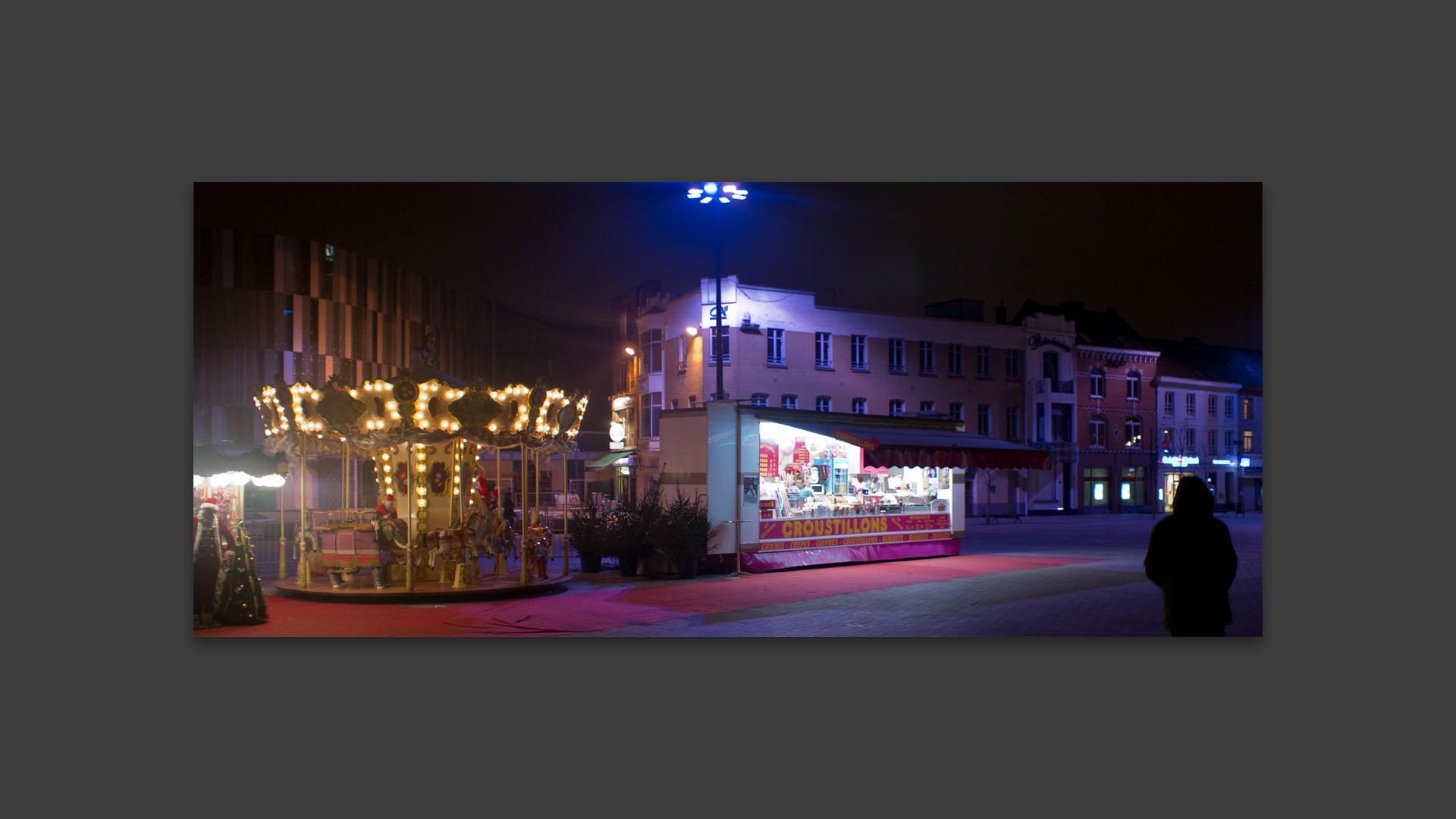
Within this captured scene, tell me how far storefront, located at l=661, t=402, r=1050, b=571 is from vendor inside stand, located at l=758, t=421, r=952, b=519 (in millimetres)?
21

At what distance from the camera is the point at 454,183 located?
9562 mm

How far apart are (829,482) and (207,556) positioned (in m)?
10.4

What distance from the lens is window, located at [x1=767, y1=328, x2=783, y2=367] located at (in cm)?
2853

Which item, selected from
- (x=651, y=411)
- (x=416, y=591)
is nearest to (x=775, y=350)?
(x=651, y=411)

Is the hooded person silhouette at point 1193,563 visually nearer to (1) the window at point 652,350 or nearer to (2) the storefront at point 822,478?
(2) the storefront at point 822,478

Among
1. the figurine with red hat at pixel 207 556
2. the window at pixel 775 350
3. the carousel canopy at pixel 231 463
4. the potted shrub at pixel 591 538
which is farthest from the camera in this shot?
the window at pixel 775 350

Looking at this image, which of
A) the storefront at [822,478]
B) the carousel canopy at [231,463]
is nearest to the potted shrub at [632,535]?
the storefront at [822,478]

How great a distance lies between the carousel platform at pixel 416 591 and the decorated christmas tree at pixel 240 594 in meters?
1.50

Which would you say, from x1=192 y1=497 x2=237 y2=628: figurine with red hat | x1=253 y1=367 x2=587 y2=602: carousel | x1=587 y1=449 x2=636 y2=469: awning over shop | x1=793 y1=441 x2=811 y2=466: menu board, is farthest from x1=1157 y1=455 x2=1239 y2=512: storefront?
x1=192 y1=497 x2=237 y2=628: figurine with red hat

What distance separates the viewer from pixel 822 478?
18.0 meters

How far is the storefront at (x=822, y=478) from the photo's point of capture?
49.1 feet

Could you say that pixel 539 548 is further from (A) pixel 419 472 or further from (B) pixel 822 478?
(B) pixel 822 478

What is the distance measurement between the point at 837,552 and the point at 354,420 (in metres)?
7.81

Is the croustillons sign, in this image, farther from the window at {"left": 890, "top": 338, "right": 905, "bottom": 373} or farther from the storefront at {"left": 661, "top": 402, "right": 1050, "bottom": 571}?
the window at {"left": 890, "top": 338, "right": 905, "bottom": 373}
